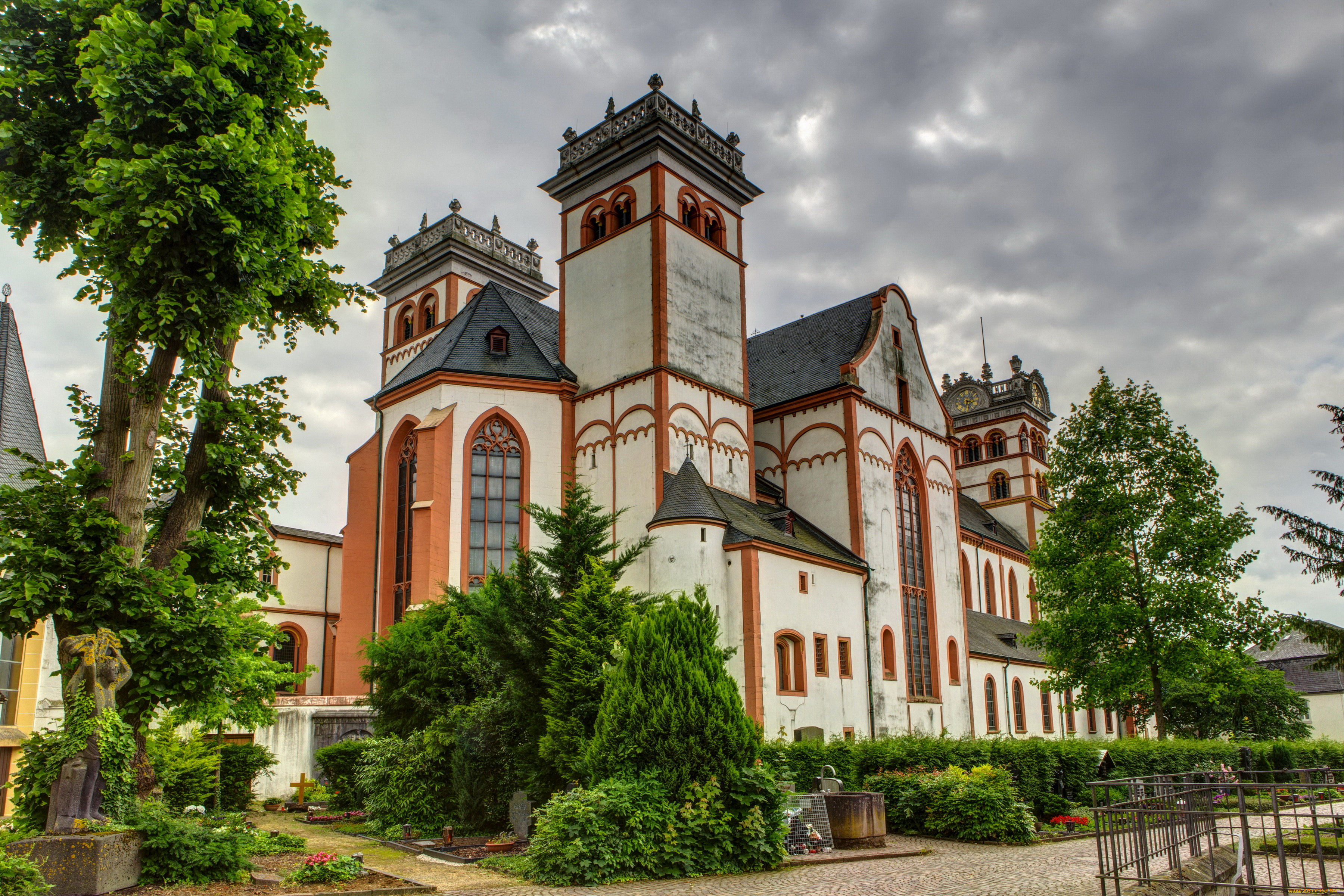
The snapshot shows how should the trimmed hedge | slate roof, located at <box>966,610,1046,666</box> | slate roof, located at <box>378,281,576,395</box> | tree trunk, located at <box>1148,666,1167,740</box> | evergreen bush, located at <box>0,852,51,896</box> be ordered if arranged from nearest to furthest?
evergreen bush, located at <box>0,852,51,896</box>, the trimmed hedge, tree trunk, located at <box>1148,666,1167,740</box>, slate roof, located at <box>378,281,576,395</box>, slate roof, located at <box>966,610,1046,666</box>

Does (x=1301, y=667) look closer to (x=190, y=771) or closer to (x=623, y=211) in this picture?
(x=623, y=211)

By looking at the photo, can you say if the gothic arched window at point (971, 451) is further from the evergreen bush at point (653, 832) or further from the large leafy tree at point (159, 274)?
the large leafy tree at point (159, 274)

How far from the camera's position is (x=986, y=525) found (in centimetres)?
5119

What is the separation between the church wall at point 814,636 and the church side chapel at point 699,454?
0.07 metres

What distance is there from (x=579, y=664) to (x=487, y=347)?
16.2 m

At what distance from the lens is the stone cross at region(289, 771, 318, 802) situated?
22766 millimetres

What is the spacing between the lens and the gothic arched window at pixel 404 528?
27750 mm

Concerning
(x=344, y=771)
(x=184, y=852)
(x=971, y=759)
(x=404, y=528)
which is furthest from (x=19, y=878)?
(x=404, y=528)

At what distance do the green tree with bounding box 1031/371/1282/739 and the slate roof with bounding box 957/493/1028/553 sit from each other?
1851 cm

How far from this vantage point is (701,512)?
974 inches

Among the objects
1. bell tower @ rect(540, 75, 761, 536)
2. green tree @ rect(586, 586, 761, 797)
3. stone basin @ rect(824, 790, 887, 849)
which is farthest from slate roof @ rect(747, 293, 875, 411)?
green tree @ rect(586, 586, 761, 797)

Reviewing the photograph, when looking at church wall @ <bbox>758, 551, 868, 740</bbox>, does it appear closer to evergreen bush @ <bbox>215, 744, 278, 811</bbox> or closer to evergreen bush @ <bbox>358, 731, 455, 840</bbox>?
evergreen bush @ <bbox>358, 731, 455, 840</bbox>

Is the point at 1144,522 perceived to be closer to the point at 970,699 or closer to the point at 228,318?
the point at 970,699

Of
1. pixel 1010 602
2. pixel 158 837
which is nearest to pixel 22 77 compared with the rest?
pixel 158 837
